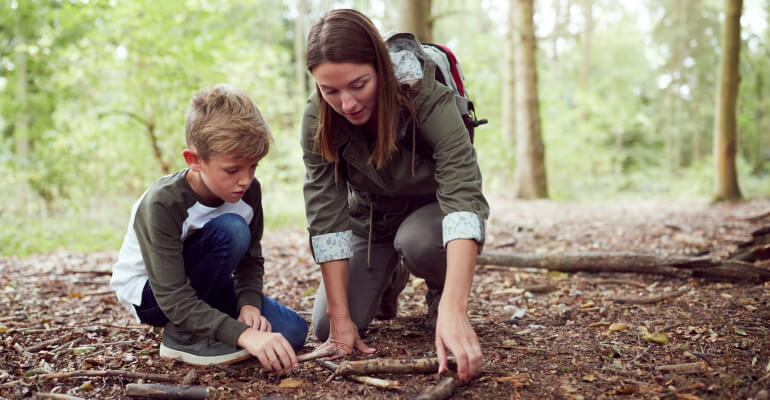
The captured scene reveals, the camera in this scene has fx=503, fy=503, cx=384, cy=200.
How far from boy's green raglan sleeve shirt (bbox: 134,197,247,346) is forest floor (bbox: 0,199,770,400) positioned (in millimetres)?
208

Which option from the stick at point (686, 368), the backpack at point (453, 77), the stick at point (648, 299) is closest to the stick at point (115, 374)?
the backpack at point (453, 77)

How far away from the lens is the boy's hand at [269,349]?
6.23 feet

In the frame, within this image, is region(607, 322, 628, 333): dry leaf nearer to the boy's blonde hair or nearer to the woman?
the woman

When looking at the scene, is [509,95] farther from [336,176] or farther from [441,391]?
[441,391]

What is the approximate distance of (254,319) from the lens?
220 cm

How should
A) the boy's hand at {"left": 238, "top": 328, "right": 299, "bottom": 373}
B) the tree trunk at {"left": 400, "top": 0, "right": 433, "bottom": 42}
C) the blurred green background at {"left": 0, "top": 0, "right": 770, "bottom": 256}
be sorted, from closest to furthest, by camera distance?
the boy's hand at {"left": 238, "top": 328, "right": 299, "bottom": 373}
the tree trunk at {"left": 400, "top": 0, "right": 433, "bottom": 42}
the blurred green background at {"left": 0, "top": 0, "right": 770, "bottom": 256}

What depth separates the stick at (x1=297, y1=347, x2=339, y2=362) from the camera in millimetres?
2141

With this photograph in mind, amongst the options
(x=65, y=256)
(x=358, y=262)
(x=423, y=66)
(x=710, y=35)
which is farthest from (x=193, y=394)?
(x=710, y=35)

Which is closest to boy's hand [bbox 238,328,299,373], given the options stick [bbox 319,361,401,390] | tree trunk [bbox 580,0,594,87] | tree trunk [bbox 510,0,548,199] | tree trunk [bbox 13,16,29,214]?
stick [bbox 319,361,401,390]

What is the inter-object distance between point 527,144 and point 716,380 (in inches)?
324

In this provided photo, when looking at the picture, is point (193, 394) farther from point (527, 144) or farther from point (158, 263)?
point (527, 144)

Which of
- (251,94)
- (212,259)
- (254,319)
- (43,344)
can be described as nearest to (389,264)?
(254,319)

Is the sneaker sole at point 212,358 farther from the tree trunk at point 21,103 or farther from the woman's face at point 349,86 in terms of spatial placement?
the tree trunk at point 21,103

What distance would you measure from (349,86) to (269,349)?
41.4 inches
